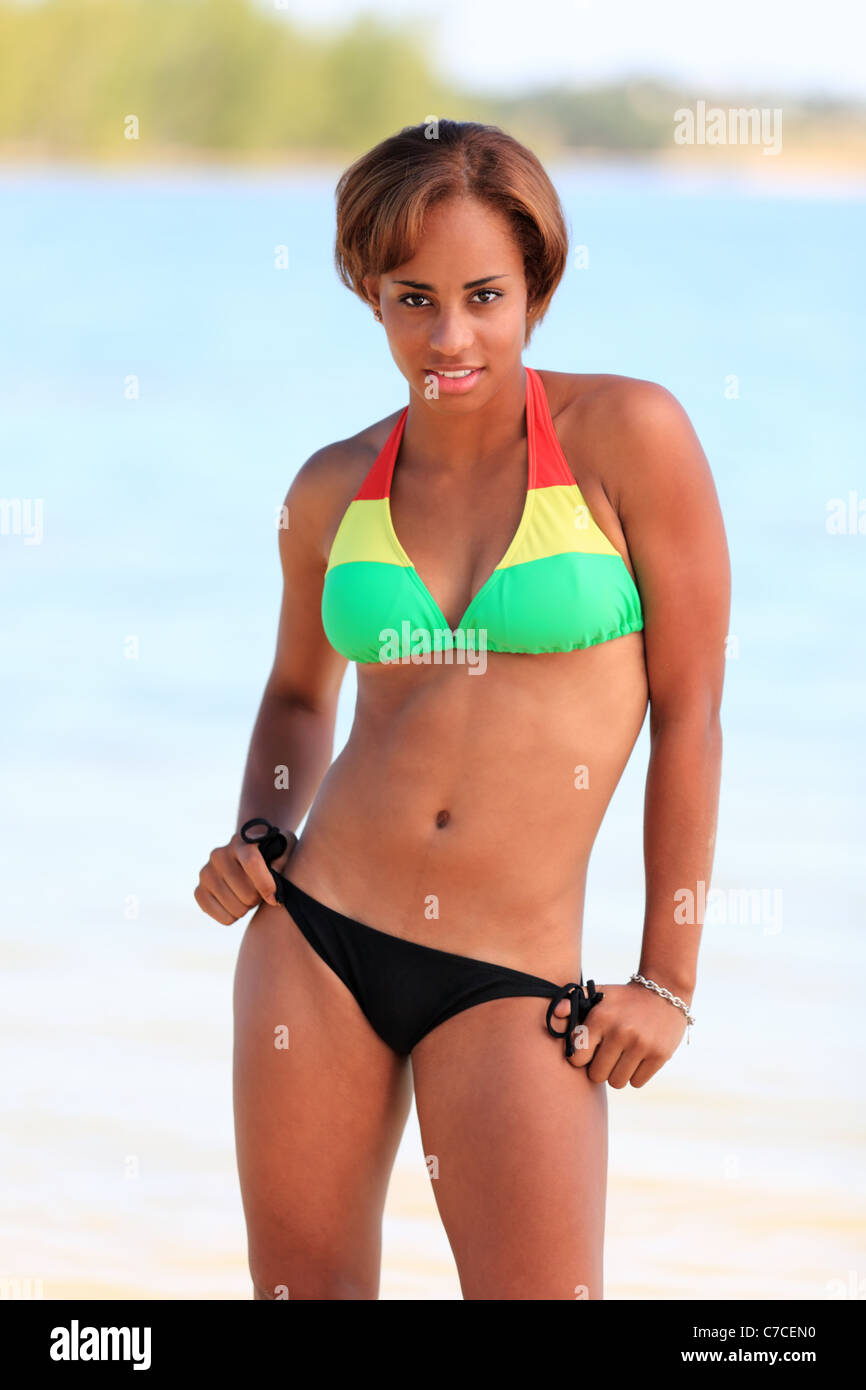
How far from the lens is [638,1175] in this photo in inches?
162

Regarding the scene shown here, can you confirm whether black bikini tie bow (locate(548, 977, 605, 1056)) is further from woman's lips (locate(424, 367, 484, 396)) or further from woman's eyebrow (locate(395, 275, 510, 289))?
woman's eyebrow (locate(395, 275, 510, 289))

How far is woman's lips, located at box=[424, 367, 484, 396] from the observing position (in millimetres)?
2156

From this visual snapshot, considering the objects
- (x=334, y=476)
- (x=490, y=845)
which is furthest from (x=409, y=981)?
(x=334, y=476)

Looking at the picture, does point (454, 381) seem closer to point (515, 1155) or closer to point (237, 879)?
point (237, 879)

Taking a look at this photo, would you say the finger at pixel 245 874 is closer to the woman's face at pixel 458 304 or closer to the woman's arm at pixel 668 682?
the woman's arm at pixel 668 682

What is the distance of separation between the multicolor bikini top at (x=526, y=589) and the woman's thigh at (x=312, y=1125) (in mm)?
394

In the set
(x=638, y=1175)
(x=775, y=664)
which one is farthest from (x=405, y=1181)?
(x=775, y=664)

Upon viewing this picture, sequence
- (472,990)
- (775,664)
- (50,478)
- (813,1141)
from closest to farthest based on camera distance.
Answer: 1. (472,990)
2. (813,1141)
3. (775,664)
4. (50,478)

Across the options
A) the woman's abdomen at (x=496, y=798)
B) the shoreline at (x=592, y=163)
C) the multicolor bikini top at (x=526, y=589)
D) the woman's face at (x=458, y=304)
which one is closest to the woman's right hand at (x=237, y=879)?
the woman's abdomen at (x=496, y=798)

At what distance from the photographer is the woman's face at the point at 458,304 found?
6.99ft

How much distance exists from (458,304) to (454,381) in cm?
9

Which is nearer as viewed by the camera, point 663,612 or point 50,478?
point 663,612

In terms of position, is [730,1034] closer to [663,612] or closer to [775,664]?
[663,612]
